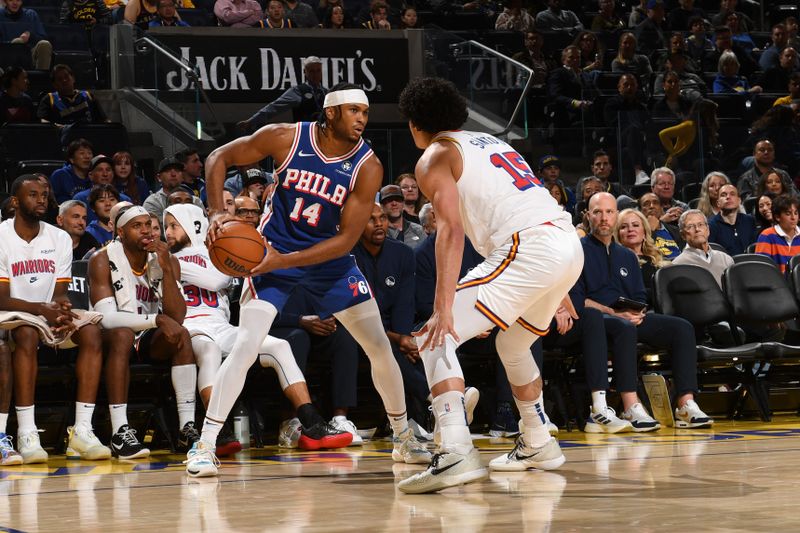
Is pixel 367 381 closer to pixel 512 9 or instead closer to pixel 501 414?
pixel 501 414

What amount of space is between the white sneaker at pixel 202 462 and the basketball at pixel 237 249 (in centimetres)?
89

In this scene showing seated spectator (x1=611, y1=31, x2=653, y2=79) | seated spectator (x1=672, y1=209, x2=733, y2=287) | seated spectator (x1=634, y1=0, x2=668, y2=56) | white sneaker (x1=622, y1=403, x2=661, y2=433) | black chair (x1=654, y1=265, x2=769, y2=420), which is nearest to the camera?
white sneaker (x1=622, y1=403, x2=661, y2=433)

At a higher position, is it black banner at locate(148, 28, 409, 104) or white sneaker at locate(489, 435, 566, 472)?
black banner at locate(148, 28, 409, 104)

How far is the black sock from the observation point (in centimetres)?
739

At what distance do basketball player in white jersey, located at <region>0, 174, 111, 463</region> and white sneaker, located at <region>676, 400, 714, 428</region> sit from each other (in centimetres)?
382

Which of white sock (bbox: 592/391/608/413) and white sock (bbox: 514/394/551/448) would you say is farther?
white sock (bbox: 592/391/608/413)

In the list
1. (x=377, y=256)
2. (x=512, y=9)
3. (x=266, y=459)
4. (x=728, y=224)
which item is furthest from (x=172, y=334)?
(x=512, y=9)

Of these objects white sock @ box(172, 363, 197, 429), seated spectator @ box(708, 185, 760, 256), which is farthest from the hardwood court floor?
seated spectator @ box(708, 185, 760, 256)

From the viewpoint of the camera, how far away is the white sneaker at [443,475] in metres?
5.01

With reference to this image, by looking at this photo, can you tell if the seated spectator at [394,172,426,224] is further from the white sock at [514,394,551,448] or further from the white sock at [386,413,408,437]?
the white sock at [514,394,551,448]

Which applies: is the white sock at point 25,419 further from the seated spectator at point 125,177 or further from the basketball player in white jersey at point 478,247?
the seated spectator at point 125,177

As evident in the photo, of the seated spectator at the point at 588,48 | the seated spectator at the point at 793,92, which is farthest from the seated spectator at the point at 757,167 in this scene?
the seated spectator at the point at 588,48

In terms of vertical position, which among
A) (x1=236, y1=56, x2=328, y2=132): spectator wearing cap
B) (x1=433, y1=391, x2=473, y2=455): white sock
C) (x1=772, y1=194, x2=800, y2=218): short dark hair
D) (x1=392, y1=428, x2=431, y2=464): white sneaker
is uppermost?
(x1=236, y1=56, x2=328, y2=132): spectator wearing cap

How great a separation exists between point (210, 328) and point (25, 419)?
133cm
